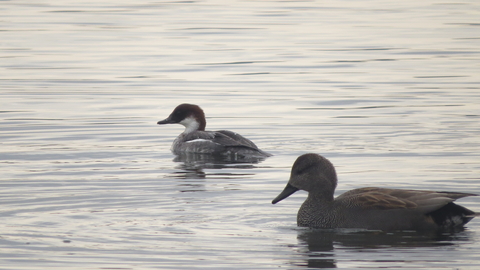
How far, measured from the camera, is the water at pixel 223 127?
8594 mm

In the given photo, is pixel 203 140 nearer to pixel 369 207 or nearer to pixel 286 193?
pixel 286 193

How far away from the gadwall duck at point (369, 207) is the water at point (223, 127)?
0.49ft

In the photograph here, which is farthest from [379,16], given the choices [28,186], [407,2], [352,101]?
[28,186]

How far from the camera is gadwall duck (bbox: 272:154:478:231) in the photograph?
29.5 feet

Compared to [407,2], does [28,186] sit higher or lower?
lower

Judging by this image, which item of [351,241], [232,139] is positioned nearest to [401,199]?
[351,241]

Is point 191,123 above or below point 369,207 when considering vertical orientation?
above

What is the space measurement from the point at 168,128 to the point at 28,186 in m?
6.67

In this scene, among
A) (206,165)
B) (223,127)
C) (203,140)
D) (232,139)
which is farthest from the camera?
(223,127)

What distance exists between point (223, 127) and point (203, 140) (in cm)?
197

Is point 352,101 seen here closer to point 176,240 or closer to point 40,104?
point 40,104

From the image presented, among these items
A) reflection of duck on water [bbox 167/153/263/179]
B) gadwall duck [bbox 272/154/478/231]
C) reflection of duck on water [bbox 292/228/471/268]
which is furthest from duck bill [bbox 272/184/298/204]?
reflection of duck on water [bbox 167/153/263/179]

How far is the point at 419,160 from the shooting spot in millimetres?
12953

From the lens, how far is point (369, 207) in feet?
29.9
